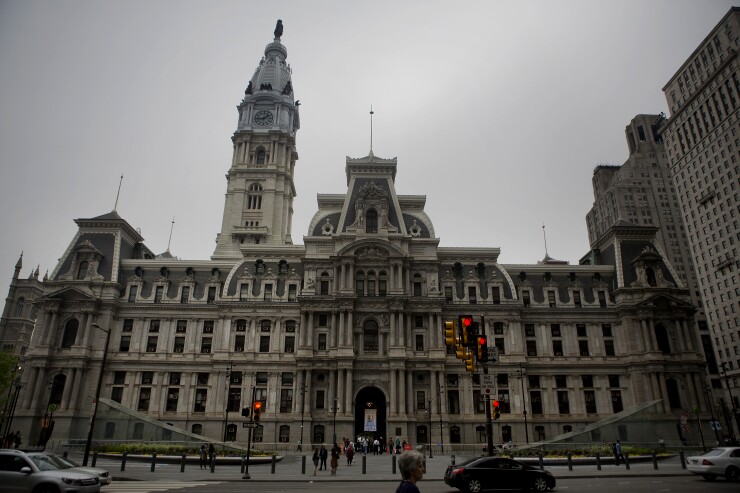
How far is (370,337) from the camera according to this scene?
62000mm

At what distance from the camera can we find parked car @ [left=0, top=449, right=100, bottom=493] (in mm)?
17094

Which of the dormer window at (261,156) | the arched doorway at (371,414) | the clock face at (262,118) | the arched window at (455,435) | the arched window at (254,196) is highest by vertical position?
the clock face at (262,118)

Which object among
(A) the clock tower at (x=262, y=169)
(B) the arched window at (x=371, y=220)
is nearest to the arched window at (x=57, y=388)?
(A) the clock tower at (x=262, y=169)

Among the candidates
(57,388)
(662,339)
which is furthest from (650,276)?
(57,388)

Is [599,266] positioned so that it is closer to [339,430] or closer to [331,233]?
[331,233]

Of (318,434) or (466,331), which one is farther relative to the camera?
(318,434)

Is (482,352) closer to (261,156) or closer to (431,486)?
(431,486)

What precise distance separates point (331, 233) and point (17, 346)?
9067 cm

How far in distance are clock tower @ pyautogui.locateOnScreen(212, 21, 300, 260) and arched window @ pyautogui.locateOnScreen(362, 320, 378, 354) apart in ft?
129

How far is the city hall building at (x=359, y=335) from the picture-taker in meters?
59.2

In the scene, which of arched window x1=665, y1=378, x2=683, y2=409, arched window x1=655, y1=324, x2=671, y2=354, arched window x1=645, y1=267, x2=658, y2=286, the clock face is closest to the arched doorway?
arched window x1=665, y1=378, x2=683, y2=409

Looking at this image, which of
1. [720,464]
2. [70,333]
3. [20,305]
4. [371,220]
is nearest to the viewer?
[720,464]

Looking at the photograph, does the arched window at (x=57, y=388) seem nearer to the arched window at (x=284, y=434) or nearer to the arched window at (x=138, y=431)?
the arched window at (x=138, y=431)

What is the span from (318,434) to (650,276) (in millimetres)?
48015
